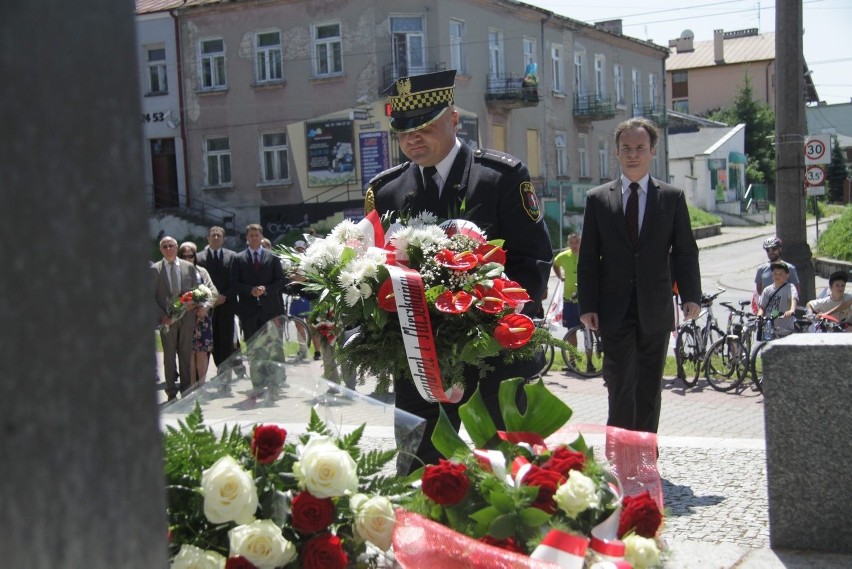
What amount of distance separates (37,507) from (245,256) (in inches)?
488

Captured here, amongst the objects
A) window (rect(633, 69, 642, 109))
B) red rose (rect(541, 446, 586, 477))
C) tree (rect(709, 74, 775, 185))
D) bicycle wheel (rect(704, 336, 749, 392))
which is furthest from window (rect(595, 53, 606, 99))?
red rose (rect(541, 446, 586, 477))

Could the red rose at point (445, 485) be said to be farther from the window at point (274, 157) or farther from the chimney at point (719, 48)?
the chimney at point (719, 48)

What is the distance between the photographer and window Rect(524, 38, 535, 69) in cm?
4009

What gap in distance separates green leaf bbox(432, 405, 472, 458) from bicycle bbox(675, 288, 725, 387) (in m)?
9.80

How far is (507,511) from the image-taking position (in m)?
2.46

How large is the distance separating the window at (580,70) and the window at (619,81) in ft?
11.4

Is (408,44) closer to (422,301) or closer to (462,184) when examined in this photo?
(462,184)

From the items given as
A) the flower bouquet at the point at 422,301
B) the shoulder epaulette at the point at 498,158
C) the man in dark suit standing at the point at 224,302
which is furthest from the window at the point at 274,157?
the flower bouquet at the point at 422,301

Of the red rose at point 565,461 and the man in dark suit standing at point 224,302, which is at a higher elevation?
the red rose at point 565,461

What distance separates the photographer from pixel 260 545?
226 centimetres

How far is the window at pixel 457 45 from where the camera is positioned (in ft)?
118

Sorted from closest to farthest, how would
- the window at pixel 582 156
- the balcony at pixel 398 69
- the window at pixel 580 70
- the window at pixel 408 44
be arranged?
the balcony at pixel 398 69
the window at pixel 408 44
the window at pixel 580 70
the window at pixel 582 156

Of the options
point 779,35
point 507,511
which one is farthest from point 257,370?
point 779,35

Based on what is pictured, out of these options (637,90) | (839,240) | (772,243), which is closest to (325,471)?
(772,243)
